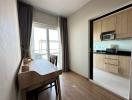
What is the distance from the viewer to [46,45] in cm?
399

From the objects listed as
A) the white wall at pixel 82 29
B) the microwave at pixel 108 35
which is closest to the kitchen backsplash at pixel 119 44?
the microwave at pixel 108 35

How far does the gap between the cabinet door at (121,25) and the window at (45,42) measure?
248 centimetres

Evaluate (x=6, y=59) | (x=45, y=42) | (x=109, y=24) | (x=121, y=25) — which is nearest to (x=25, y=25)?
(x=45, y=42)

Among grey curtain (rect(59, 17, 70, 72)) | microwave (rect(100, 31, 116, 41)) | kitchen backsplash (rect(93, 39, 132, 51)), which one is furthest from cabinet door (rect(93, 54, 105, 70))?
grey curtain (rect(59, 17, 70, 72))

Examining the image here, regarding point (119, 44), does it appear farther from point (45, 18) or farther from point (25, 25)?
point (25, 25)

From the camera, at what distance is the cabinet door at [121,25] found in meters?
3.08

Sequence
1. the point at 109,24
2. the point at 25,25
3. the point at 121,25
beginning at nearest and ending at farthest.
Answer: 1. the point at 25,25
2. the point at 121,25
3. the point at 109,24

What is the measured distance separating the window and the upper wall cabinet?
83.1 inches

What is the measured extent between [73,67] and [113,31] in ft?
7.39

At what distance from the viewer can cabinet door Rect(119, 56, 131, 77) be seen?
9.85 feet

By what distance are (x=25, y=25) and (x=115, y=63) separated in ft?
11.6

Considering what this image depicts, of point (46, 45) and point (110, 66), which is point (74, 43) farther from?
point (110, 66)

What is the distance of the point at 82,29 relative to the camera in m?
3.32

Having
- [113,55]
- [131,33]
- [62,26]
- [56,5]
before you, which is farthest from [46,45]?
[131,33]
